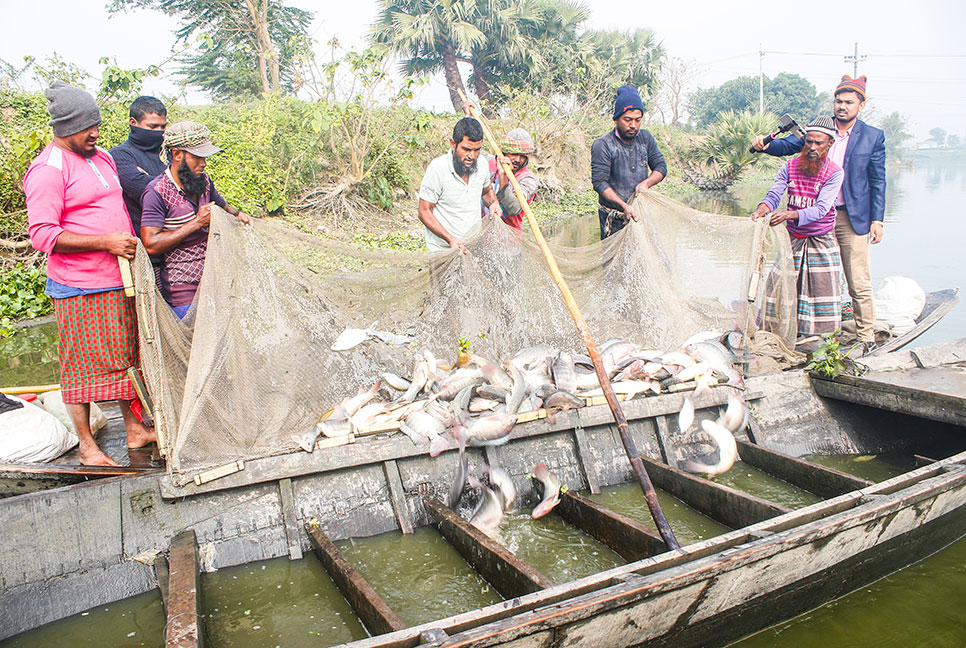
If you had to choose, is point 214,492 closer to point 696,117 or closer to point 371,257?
point 371,257

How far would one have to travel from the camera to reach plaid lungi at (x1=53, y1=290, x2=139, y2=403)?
3.36 meters

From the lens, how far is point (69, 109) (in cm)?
317

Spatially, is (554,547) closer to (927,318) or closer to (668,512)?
(668,512)

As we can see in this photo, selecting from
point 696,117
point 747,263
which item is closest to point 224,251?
point 747,263

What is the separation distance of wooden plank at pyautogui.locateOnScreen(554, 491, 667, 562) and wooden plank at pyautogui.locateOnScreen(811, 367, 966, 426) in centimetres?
221

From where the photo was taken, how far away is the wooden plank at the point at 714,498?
3482 millimetres

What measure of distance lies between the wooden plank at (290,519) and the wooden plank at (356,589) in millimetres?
66

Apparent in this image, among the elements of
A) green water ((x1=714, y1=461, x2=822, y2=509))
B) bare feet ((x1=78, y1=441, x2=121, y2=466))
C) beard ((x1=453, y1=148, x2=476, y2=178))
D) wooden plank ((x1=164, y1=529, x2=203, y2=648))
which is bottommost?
green water ((x1=714, y1=461, x2=822, y2=509))

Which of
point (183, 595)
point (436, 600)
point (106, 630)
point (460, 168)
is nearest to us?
point (183, 595)

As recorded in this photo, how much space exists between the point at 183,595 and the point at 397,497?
1207 millimetres

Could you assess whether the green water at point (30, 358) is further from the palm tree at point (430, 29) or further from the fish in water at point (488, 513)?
the palm tree at point (430, 29)

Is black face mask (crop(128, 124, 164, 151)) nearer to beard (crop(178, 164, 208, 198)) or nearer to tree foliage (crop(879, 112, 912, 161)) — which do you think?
beard (crop(178, 164, 208, 198))

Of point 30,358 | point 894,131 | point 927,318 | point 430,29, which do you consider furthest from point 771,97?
point 30,358

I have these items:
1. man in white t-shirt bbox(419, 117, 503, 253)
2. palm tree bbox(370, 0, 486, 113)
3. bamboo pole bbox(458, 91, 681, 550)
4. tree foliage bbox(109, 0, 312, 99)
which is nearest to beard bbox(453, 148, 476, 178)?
man in white t-shirt bbox(419, 117, 503, 253)
